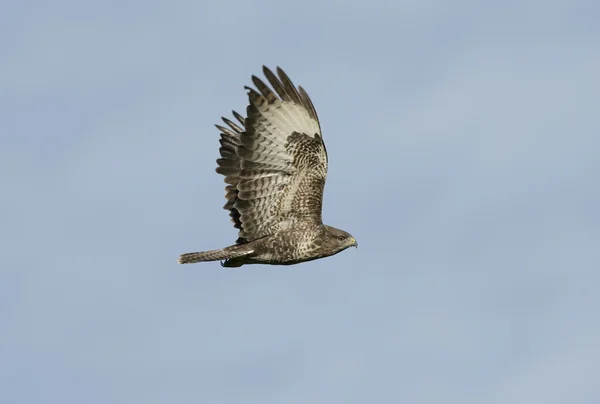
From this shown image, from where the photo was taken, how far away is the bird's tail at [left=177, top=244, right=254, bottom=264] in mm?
24031

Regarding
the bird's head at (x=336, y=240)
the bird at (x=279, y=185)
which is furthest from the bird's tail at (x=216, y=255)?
the bird's head at (x=336, y=240)

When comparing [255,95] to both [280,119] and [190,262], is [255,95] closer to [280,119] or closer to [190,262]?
[280,119]

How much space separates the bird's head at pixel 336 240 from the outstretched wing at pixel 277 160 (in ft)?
1.38

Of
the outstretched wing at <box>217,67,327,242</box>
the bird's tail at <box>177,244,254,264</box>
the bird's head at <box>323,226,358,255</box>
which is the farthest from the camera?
the bird's head at <box>323,226,358,255</box>

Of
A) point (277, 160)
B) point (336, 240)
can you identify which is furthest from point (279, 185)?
point (336, 240)

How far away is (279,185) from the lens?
24.0 m

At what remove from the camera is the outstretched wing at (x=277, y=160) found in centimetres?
2331

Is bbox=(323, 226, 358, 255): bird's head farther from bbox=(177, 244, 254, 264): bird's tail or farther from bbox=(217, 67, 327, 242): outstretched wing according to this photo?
bbox=(177, 244, 254, 264): bird's tail

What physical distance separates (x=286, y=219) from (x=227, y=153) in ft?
7.70

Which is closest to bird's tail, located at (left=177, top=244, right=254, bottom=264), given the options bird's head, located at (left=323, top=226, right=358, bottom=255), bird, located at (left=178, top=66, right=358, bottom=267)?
bird, located at (left=178, top=66, right=358, bottom=267)

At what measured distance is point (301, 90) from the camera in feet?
76.2

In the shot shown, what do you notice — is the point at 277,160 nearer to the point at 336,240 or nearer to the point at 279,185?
the point at 279,185

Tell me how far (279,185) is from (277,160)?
43 centimetres

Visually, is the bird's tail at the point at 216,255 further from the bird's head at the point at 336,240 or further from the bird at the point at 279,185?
the bird's head at the point at 336,240
